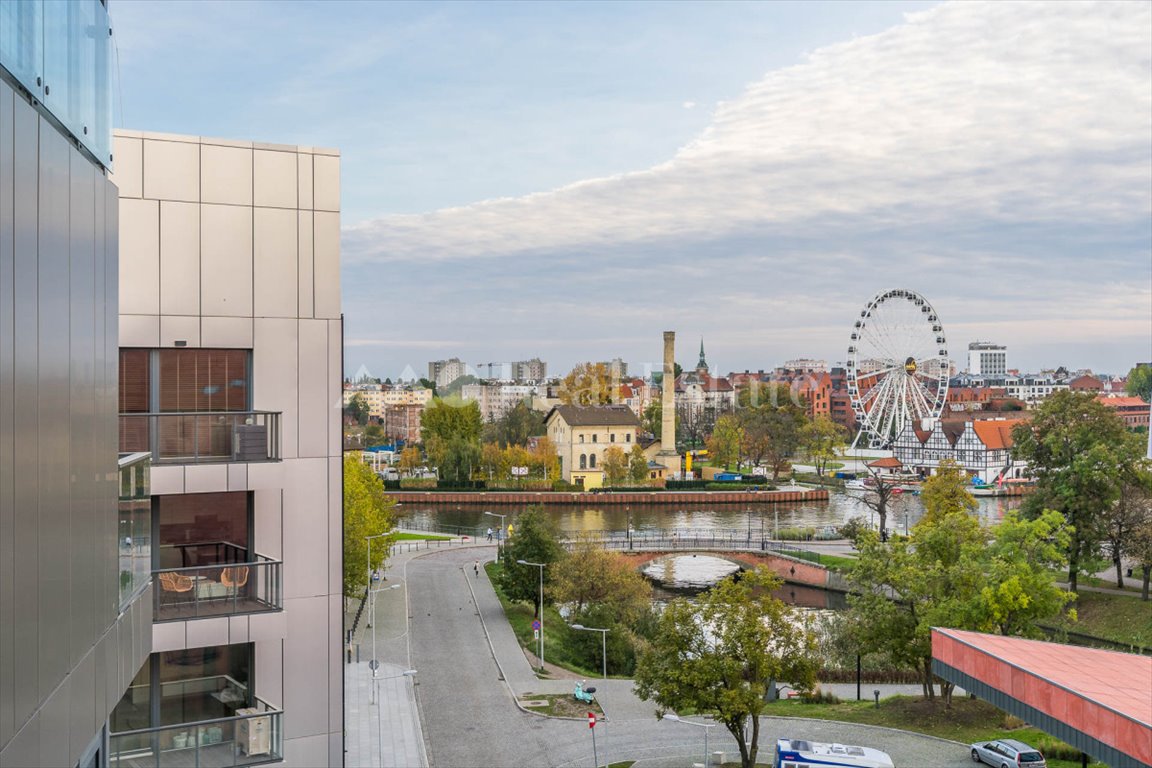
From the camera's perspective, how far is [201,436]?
10828mm

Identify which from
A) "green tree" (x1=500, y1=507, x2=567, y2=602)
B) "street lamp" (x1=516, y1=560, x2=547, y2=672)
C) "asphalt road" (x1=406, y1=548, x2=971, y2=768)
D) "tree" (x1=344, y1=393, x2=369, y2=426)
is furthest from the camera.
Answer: "tree" (x1=344, y1=393, x2=369, y2=426)

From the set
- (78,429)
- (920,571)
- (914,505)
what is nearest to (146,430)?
(78,429)

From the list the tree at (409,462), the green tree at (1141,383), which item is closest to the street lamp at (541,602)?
the tree at (409,462)

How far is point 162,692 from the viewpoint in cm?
1072

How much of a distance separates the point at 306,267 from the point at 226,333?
1.09 metres

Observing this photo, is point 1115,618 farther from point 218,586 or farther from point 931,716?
point 218,586

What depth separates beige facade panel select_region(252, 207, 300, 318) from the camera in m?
11.2

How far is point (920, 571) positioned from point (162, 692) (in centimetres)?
2465

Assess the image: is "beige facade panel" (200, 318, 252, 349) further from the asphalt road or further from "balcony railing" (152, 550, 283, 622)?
the asphalt road

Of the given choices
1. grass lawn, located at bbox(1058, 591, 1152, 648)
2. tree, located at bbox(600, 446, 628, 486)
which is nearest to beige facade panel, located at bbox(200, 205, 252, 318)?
grass lawn, located at bbox(1058, 591, 1152, 648)

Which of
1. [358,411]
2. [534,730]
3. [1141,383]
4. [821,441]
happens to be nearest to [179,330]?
[534,730]

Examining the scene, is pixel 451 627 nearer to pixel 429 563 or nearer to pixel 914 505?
pixel 429 563

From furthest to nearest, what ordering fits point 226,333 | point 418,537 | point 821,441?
point 821,441, point 418,537, point 226,333

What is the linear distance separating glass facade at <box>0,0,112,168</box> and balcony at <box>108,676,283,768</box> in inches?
246
